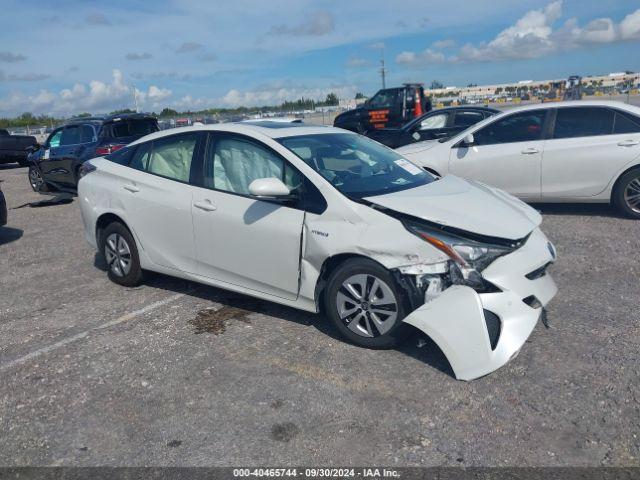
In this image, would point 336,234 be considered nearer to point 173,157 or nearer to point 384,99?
point 173,157

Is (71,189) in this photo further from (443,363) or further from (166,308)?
(443,363)

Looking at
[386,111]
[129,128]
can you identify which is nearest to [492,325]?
[129,128]

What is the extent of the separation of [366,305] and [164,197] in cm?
223

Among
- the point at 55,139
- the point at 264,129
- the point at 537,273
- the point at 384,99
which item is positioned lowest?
the point at 537,273

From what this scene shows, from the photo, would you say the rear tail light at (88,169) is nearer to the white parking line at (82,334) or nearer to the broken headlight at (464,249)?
the white parking line at (82,334)

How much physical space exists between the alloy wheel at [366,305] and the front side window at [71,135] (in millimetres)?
9661

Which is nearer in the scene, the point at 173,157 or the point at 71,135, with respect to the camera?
the point at 173,157

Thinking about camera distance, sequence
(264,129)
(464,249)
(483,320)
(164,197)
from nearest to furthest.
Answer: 1. (483,320)
2. (464,249)
3. (264,129)
4. (164,197)

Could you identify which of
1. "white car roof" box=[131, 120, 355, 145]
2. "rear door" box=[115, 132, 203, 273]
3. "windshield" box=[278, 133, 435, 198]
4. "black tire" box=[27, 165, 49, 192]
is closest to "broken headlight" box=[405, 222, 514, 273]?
"windshield" box=[278, 133, 435, 198]

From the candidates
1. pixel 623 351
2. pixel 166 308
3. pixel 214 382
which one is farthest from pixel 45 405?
pixel 623 351

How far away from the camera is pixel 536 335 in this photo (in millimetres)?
4266

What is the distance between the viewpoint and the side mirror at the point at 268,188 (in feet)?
14.0

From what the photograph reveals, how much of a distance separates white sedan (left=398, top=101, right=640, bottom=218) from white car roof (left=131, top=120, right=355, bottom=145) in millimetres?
3462

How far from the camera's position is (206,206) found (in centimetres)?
486
